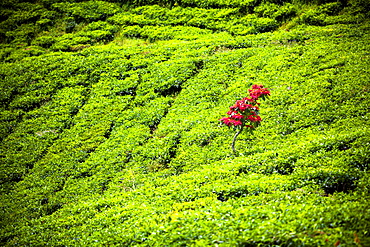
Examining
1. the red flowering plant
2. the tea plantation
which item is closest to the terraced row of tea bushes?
the tea plantation

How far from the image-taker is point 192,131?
68.0ft

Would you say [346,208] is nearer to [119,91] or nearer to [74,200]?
[74,200]

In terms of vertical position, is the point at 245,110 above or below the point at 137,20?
A: below

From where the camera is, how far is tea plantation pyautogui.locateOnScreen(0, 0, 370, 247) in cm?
1053

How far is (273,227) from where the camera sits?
8578mm

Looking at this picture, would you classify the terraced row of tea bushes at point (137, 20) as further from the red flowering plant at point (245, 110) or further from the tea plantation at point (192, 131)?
the red flowering plant at point (245, 110)

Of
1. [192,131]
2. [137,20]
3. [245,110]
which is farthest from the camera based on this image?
[137,20]

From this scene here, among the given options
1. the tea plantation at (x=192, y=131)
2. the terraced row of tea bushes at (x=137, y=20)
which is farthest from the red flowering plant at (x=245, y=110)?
the terraced row of tea bushes at (x=137, y=20)

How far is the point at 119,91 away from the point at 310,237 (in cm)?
2483

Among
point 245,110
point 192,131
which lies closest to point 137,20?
point 192,131

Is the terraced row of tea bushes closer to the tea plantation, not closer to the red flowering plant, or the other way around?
the tea plantation

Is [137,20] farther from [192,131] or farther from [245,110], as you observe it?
[245,110]

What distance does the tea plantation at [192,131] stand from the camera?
34.6ft

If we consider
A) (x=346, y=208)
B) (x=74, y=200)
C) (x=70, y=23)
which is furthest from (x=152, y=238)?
(x=70, y=23)
